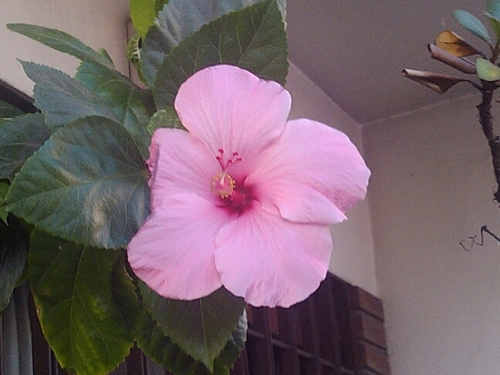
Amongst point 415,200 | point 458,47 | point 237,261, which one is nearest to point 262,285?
point 237,261

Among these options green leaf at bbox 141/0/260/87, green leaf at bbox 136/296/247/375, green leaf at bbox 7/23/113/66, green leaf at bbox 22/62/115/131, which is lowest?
green leaf at bbox 136/296/247/375

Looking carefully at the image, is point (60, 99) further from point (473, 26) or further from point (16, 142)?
point (473, 26)

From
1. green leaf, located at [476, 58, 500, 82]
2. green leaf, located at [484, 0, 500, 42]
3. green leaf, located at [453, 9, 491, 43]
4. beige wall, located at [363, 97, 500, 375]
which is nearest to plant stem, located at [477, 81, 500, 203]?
green leaf, located at [476, 58, 500, 82]

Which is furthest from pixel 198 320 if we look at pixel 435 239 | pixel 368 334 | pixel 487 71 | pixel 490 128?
pixel 435 239

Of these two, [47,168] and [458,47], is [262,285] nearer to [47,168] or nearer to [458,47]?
[47,168]

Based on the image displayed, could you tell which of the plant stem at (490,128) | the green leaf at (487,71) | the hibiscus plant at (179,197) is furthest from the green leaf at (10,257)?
the green leaf at (487,71)

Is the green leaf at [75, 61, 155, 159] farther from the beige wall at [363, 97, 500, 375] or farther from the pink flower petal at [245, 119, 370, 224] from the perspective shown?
the beige wall at [363, 97, 500, 375]
